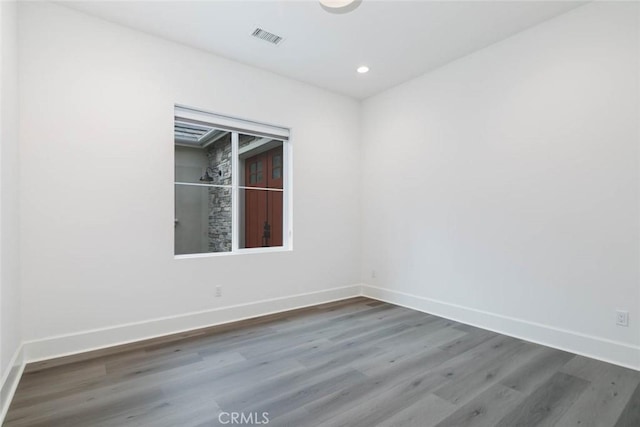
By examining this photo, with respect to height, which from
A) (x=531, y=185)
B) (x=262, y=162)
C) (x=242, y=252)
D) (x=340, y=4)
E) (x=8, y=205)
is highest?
(x=340, y=4)

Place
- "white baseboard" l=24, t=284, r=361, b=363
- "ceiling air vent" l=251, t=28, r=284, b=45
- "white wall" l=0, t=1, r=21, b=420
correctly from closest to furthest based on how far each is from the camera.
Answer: "white wall" l=0, t=1, r=21, b=420
"white baseboard" l=24, t=284, r=361, b=363
"ceiling air vent" l=251, t=28, r=284, b=45

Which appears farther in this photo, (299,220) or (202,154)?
(299,220)

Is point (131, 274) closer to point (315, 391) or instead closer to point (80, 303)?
point (80, 303)

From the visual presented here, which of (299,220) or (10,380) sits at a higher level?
(299,220)

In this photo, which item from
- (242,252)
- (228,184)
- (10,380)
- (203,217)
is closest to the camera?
(10,380)

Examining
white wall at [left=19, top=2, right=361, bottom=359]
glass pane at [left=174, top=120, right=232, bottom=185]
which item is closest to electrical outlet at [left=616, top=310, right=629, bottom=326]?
white wall at [left=19, top=2, right=361, bottom=359]

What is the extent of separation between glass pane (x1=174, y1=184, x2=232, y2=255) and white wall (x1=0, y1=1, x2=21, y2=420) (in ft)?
4.68

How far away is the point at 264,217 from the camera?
4.23 m

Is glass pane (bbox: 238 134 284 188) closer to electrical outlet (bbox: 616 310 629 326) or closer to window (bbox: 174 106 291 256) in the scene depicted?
window (bbox: 174 106 291 256)

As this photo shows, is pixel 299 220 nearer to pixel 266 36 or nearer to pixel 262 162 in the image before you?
pixel 262 162

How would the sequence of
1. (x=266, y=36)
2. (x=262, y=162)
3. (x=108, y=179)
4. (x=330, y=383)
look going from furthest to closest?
1. (x=262, y=162)
2. (x=266, y=36)
3. (x=108, y=179)
4. (x=330, y=383)

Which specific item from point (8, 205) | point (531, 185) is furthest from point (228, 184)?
point (531, 185)

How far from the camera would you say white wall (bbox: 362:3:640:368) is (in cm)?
244

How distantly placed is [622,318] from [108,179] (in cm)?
433
